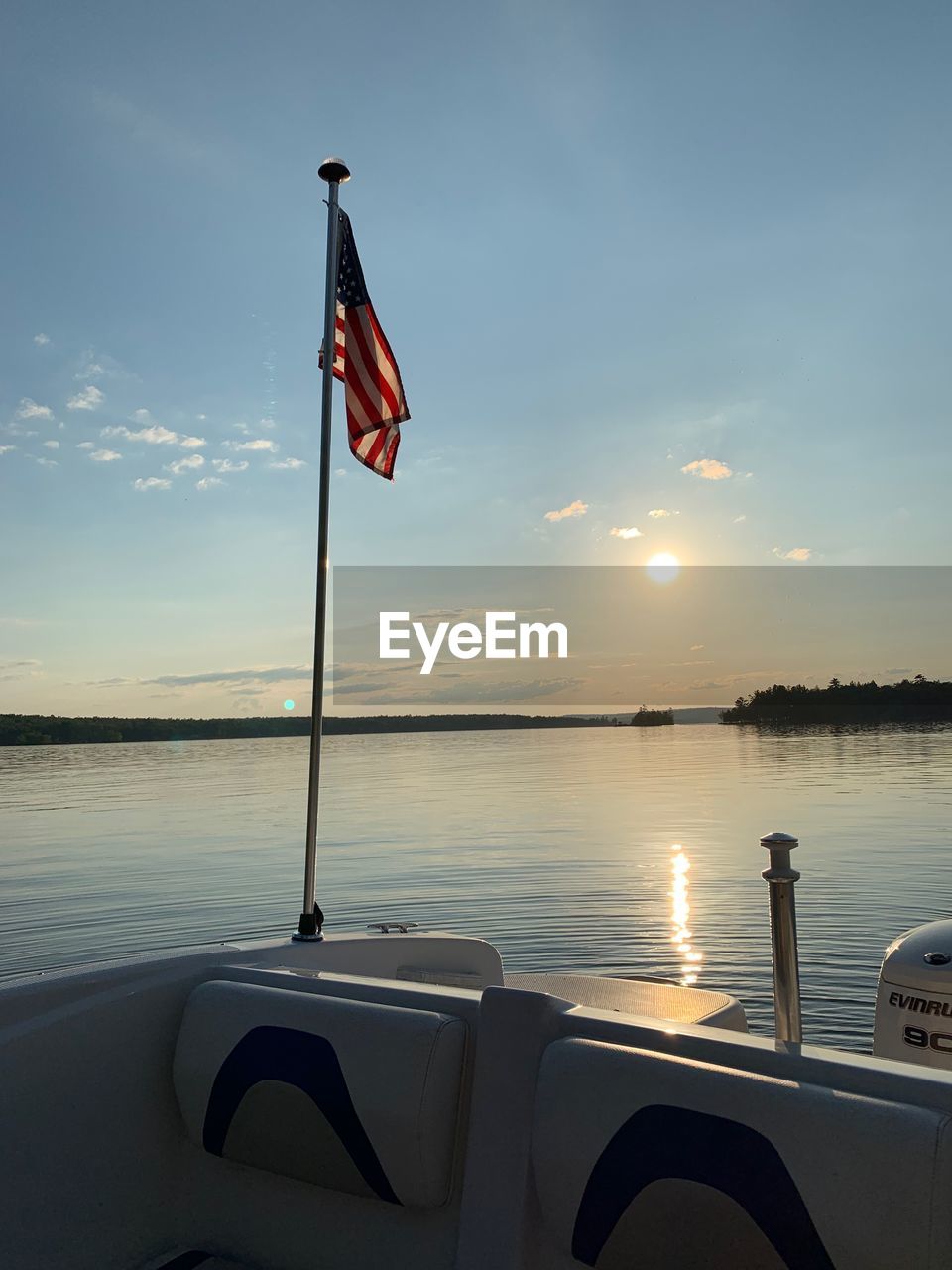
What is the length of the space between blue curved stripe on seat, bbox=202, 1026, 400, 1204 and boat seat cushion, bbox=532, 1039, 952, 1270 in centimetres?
44

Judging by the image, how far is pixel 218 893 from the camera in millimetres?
14195

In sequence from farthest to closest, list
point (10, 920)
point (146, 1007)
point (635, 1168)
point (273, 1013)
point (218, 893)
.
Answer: point (218, 893) < point (10, 920) < point (146, 1007) < point (273, 1013) < point (635, 1168)

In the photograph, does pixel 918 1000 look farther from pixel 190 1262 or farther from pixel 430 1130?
pixel 190 1262

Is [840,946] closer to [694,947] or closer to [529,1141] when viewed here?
[694,947]

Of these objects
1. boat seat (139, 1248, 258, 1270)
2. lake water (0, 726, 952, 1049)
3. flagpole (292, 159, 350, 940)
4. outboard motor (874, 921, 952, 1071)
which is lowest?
lake water (0, 726, 952, 1049)

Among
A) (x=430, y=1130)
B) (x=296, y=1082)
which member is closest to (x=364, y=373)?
→ (x=296, y=1082)

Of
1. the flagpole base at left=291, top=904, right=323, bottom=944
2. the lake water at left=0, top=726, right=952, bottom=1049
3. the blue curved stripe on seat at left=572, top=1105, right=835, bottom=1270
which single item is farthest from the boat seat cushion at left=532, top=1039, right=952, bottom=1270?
the lake water at left=0, top=726, right=952, bottom=1049

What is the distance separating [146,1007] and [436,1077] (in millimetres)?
1005

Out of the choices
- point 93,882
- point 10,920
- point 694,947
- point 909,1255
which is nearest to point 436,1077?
point 909,1255

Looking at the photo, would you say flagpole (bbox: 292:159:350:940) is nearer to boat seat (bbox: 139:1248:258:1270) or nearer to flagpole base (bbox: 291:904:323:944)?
flagpole base (bbox: 291:904:323:944)

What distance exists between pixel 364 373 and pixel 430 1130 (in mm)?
3533

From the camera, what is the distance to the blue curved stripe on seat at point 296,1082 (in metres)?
2.26

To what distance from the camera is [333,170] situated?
4316 millimetres

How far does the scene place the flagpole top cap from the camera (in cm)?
430
